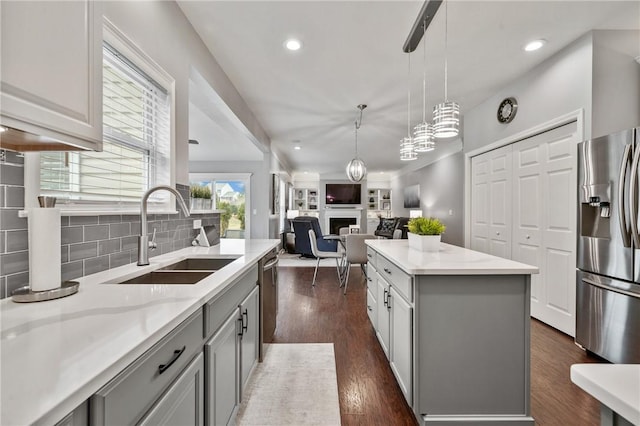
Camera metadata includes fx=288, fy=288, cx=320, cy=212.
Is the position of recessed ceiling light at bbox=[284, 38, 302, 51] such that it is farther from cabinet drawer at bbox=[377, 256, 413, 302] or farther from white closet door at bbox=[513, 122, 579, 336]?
white closet door at bbox=[513, 122, 579, 336]

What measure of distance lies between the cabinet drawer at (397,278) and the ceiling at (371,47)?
1903 mm

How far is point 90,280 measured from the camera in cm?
117

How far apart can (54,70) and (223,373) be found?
1225mm

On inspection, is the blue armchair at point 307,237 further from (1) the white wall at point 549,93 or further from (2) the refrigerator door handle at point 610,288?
(2) the refrigerator door handle at point 610,288

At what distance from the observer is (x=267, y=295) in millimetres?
2262

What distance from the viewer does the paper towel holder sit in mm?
877

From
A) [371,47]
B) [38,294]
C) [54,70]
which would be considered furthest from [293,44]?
[38,294]

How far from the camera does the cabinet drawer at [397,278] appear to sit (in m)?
1.60

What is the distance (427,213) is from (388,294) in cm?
584

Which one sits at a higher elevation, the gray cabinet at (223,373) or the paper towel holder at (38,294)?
the paper towel holder at (38,294)

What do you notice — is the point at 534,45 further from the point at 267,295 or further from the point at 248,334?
the point at 248,334

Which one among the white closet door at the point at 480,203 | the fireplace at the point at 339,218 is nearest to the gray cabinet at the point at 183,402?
the white closet door at the point at 480,203

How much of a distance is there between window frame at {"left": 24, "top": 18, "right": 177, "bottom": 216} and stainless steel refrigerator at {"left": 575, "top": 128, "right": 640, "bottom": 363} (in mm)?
3020

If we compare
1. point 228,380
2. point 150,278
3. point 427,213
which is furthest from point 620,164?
point 427,213
